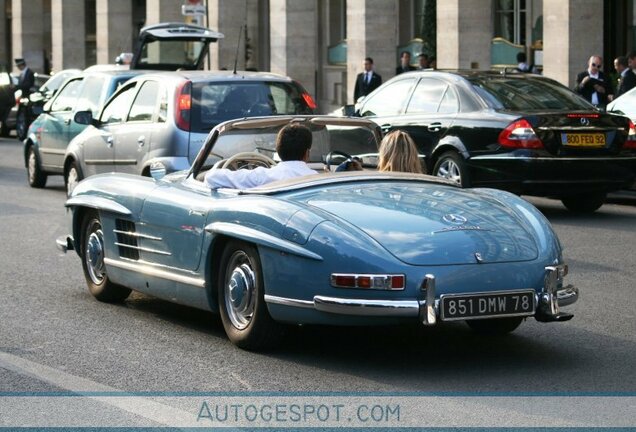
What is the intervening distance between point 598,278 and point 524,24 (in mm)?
21518

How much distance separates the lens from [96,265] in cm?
1044

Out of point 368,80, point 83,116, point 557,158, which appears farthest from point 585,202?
point 368,80

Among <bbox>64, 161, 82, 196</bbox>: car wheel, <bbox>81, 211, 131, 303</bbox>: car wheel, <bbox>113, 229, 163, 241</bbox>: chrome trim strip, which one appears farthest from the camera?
<bbox>64, 161, 82, 196</bbox>: car wheel

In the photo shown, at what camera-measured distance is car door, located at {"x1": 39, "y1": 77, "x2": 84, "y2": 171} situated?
1994cm

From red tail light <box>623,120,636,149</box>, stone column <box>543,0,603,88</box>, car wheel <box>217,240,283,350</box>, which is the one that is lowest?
car wheel <box>217,240,283,350</box>

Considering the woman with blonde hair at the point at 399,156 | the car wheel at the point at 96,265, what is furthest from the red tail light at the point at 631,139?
the car wheel at the point at 96,265

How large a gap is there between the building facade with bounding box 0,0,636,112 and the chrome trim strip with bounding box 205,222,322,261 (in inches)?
724

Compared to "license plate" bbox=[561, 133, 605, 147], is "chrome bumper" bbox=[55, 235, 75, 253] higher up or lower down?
lower down

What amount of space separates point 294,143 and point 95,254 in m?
1.93

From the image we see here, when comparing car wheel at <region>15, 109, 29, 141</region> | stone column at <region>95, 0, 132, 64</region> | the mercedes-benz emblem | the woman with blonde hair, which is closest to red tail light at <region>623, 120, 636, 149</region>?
the woman with blonde hair

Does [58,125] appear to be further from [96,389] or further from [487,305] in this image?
Result: [487,305]

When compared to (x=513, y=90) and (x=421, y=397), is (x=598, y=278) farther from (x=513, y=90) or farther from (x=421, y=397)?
(x=513, y=90)

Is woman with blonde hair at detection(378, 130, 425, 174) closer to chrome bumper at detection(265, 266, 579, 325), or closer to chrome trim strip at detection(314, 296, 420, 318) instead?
chrome bumper at detection(265, 266, 579, 325)

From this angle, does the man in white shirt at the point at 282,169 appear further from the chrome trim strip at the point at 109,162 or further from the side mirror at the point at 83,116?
the side mirror at the point at 83,116
